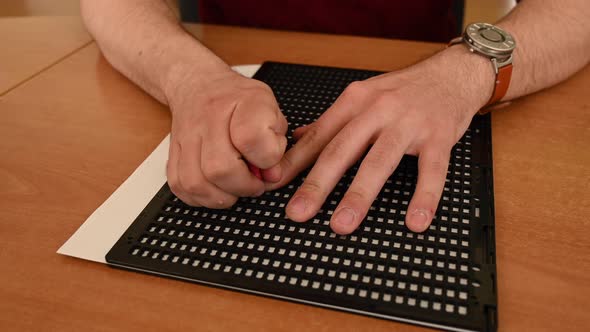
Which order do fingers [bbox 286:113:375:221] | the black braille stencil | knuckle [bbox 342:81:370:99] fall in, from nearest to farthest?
the black braille stencil, fingers [bbox 286:113:375:221], knuckle [bbox 342:81:370:99]

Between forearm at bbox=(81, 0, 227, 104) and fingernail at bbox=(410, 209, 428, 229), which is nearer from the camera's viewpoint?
fingernail at bbox=(410, 209, 428, 229)

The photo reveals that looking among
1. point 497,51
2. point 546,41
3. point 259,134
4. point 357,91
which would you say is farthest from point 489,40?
point 259,134

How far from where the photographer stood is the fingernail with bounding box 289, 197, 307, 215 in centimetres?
62

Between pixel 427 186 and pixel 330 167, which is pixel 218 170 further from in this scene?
pixel 427 186

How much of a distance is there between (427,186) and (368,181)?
0.07 meters

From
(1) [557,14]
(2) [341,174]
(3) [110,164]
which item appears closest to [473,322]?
(2) [341,174]

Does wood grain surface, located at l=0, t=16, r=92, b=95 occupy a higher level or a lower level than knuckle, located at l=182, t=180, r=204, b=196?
lower

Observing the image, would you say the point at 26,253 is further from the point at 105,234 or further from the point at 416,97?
the point at 416,97

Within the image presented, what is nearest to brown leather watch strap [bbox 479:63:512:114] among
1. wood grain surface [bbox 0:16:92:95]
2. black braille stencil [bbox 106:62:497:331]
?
black braille stencil [bbox 106:62:497:331]

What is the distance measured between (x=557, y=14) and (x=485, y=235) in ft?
1.88

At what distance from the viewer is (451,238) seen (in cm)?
59

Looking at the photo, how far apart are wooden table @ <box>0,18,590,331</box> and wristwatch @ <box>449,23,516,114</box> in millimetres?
45

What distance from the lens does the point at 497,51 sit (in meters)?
0.84

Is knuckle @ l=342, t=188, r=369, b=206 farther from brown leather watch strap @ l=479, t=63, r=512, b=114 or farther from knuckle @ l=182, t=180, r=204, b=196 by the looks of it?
brown leather watch strap @ l=479, t=63, r=512, b=114
